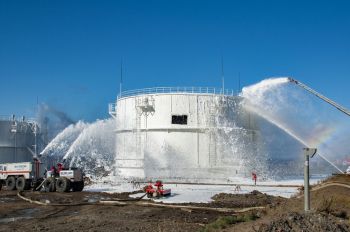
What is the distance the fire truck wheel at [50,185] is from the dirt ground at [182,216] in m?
6.35

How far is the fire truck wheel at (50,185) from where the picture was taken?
85.3ft

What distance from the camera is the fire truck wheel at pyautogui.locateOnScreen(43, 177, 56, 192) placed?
26.0 m

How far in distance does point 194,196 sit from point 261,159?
1927 centimetres

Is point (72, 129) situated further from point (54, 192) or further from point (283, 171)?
point (283, 171)

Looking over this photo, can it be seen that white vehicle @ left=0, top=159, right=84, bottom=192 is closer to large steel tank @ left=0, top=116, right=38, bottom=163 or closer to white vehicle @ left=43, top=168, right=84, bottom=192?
white vehicle @ left=43, top=168, right=84, bottom=192

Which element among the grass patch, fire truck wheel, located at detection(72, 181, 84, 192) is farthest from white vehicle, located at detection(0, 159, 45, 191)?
the grass patch

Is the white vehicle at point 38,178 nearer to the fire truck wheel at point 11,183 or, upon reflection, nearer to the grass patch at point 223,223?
the fire truck wheel at point 11,183

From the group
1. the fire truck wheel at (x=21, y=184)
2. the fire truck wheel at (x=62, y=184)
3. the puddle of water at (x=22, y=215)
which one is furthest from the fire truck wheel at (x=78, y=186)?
the puddle of water at (x=22, y=215)

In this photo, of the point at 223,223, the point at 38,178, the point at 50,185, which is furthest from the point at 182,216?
the point at 38,178

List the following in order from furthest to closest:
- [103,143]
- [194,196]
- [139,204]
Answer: [103,143]
[194,196]
[139,204]

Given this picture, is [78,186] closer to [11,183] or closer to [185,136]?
[11,183]

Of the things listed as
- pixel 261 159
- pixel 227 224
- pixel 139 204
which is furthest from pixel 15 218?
pixel 261 159

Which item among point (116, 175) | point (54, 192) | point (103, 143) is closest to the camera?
point (54, 192)

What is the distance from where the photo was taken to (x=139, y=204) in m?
18.1
